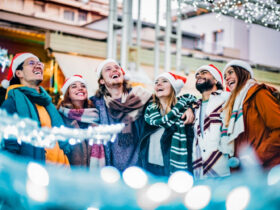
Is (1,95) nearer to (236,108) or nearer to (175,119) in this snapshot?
(175,119)

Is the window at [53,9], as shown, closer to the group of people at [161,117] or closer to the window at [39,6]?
the window at [39,6]

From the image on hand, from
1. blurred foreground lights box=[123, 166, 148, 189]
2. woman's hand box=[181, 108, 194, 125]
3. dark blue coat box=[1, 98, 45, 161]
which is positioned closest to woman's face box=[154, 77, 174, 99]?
woman's hand box=[181, 108, 194, 125]

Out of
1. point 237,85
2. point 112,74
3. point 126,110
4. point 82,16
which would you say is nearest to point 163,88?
point 126,110

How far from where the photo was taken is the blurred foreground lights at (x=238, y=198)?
293 cm

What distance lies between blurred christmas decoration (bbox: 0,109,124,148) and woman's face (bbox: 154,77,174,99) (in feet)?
1.53

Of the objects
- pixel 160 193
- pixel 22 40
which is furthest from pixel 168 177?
pixel 22 40

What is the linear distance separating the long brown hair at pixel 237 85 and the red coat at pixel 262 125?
122 millimetres

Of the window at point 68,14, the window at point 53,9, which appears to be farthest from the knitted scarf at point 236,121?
the window at point 68,14

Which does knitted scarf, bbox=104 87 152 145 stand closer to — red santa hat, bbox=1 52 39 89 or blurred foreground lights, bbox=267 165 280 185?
red santa hat, bbox=1 52 39 89

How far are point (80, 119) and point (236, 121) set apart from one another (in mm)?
1401

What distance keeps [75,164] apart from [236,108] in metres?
1.52

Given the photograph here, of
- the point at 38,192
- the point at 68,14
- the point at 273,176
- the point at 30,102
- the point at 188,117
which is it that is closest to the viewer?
the point at 38,192

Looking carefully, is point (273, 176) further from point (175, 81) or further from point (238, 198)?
point (175, 81)

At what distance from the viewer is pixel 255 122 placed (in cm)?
297
